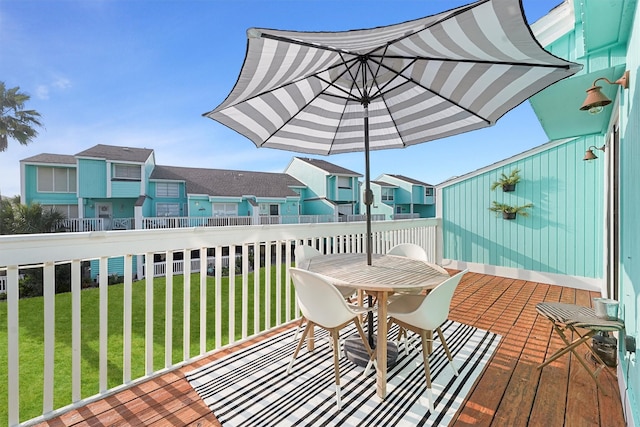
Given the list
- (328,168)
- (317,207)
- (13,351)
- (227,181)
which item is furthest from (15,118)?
(13,351)

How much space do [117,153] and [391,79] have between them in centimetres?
1691

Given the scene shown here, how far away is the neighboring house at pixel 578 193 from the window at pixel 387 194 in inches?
678

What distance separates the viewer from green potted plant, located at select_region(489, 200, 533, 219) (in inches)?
208

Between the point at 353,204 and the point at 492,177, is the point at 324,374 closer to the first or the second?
the point at 492,177

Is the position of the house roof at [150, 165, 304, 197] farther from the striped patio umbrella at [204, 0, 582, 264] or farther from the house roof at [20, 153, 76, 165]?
the striped patio umbrella at [204, 0, 582, 264]

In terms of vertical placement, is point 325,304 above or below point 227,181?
below

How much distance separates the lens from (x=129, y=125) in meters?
18.7

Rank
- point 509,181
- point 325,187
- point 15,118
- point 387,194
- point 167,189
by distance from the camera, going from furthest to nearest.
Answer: point 387,194, point 325,187, point 167,189, point 15,118, point 509,181

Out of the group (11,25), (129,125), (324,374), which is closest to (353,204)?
(129,125)

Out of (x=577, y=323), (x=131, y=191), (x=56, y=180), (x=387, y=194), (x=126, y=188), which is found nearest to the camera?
(x=577, y=323)

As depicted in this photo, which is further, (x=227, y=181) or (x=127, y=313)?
(x=227, y=181)

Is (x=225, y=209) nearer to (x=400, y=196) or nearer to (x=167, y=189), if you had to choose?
(x=167, y=189)

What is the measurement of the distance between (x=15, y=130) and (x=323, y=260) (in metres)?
21.8

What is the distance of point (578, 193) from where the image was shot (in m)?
4.79
